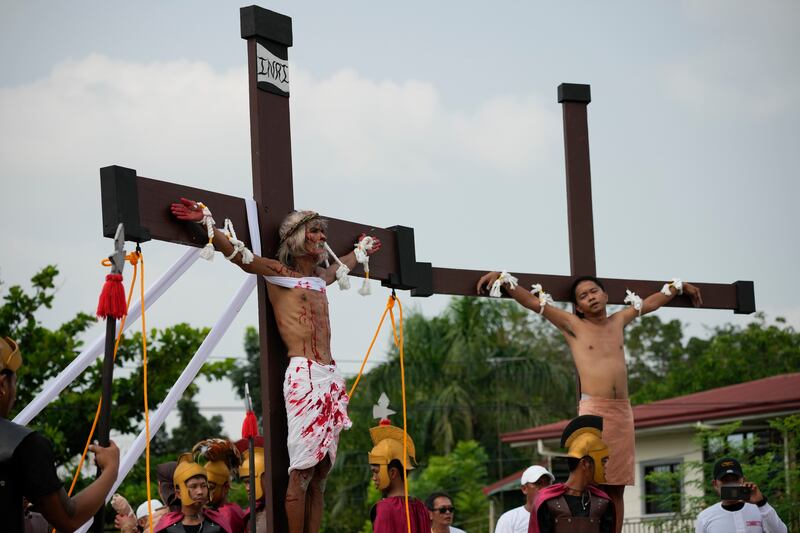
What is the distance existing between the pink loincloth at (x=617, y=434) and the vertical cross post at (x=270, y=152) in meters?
2.42

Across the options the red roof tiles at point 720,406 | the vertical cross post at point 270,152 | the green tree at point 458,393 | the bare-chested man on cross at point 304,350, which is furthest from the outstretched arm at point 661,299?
the green tree at point 458,393

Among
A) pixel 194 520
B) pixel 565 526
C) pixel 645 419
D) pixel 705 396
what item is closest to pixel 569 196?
pixel 565 526

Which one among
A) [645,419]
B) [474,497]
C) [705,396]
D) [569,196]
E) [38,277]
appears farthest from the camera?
[474,497]

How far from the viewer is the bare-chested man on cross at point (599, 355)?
8.56m

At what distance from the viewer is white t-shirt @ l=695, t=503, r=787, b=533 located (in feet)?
30.5

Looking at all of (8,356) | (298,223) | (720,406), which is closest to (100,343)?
(298,223)

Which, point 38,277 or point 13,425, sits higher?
point 38,277

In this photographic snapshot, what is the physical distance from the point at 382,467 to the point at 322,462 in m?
1.29

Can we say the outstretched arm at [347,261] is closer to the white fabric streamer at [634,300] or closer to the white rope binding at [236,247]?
the white rope binding at [236,247]

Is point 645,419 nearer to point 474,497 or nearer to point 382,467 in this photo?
point 474,497

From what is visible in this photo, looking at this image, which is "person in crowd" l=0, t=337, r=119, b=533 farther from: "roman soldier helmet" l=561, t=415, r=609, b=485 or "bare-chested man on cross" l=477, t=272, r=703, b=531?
"bare-chested man on cross" l=477, t=272, r=703, b=531

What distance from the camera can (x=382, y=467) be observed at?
27.2ft

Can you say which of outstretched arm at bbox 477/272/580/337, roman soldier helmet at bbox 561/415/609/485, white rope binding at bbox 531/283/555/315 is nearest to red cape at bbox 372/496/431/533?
roman soldier helmet at bbox 561/415/609/485

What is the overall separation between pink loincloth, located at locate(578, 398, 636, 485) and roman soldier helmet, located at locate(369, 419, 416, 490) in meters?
1.22
